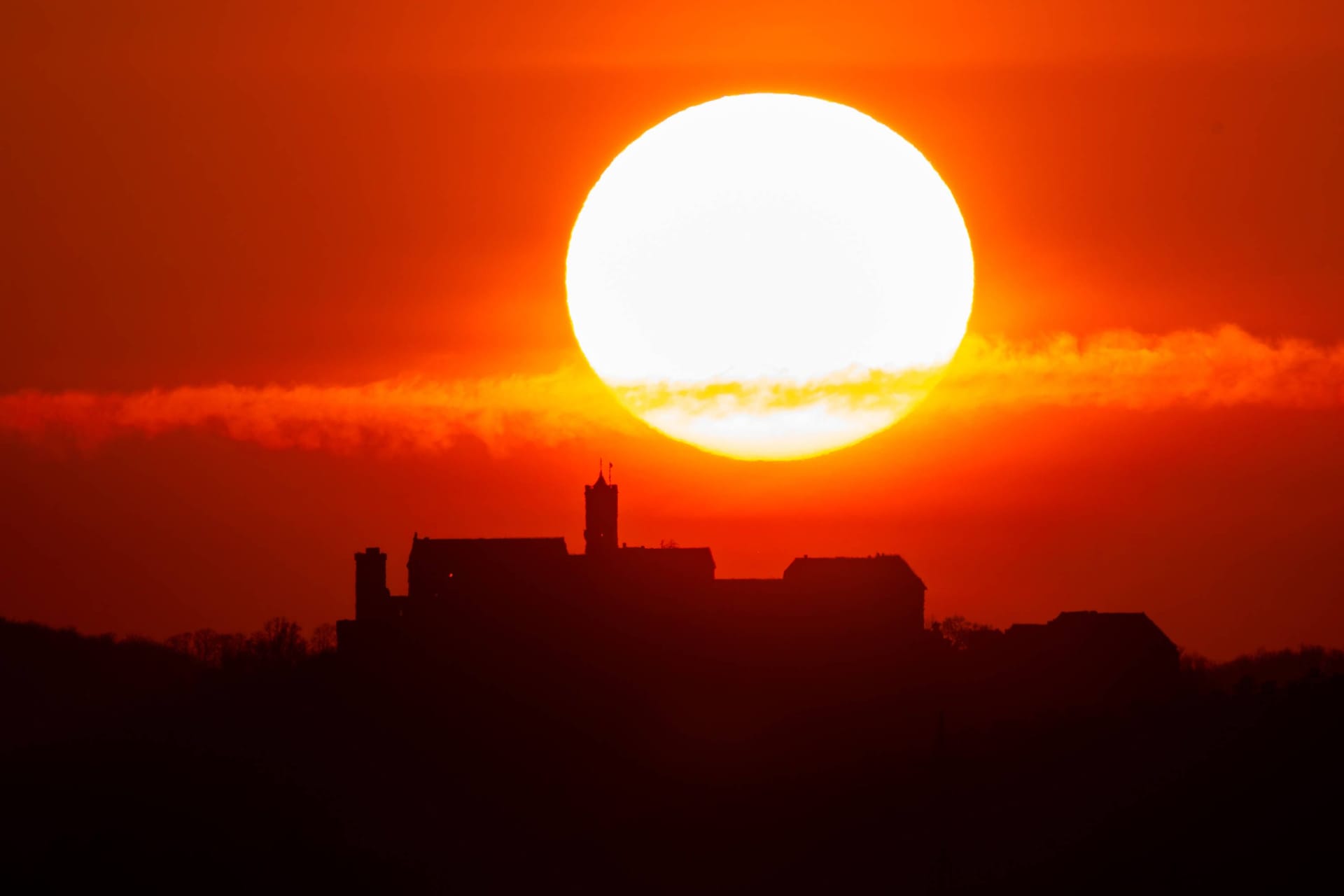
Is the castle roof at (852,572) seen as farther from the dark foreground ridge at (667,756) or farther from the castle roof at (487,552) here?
the castle roof at (487,552)

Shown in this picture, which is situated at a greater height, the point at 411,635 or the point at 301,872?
the point at 411,635

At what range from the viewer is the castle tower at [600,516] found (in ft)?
368

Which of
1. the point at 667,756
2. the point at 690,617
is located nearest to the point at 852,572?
the point at 690,617

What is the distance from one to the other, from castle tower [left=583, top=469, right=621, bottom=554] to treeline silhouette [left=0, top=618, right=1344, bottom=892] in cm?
1257

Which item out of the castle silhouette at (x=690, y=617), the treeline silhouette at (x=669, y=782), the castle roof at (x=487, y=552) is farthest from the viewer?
the castle roof at (x=487, y=552)

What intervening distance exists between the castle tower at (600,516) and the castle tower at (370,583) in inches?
423

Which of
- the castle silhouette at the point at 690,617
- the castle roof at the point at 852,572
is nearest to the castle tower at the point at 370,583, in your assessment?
the castle silhouette at the point at 690,617

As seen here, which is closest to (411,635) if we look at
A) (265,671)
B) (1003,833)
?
(265,671)

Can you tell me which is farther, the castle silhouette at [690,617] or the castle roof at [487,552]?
the castle roof at [487,552]

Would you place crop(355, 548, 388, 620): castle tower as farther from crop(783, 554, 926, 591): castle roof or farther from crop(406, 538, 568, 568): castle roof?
crop(783, 554, 926, 591): castle roof

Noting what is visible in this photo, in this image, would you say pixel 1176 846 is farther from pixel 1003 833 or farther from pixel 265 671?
pixel 265 671

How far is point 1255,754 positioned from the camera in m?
82.2

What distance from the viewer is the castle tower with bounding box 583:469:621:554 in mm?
112312

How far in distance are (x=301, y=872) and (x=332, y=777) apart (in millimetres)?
5962
